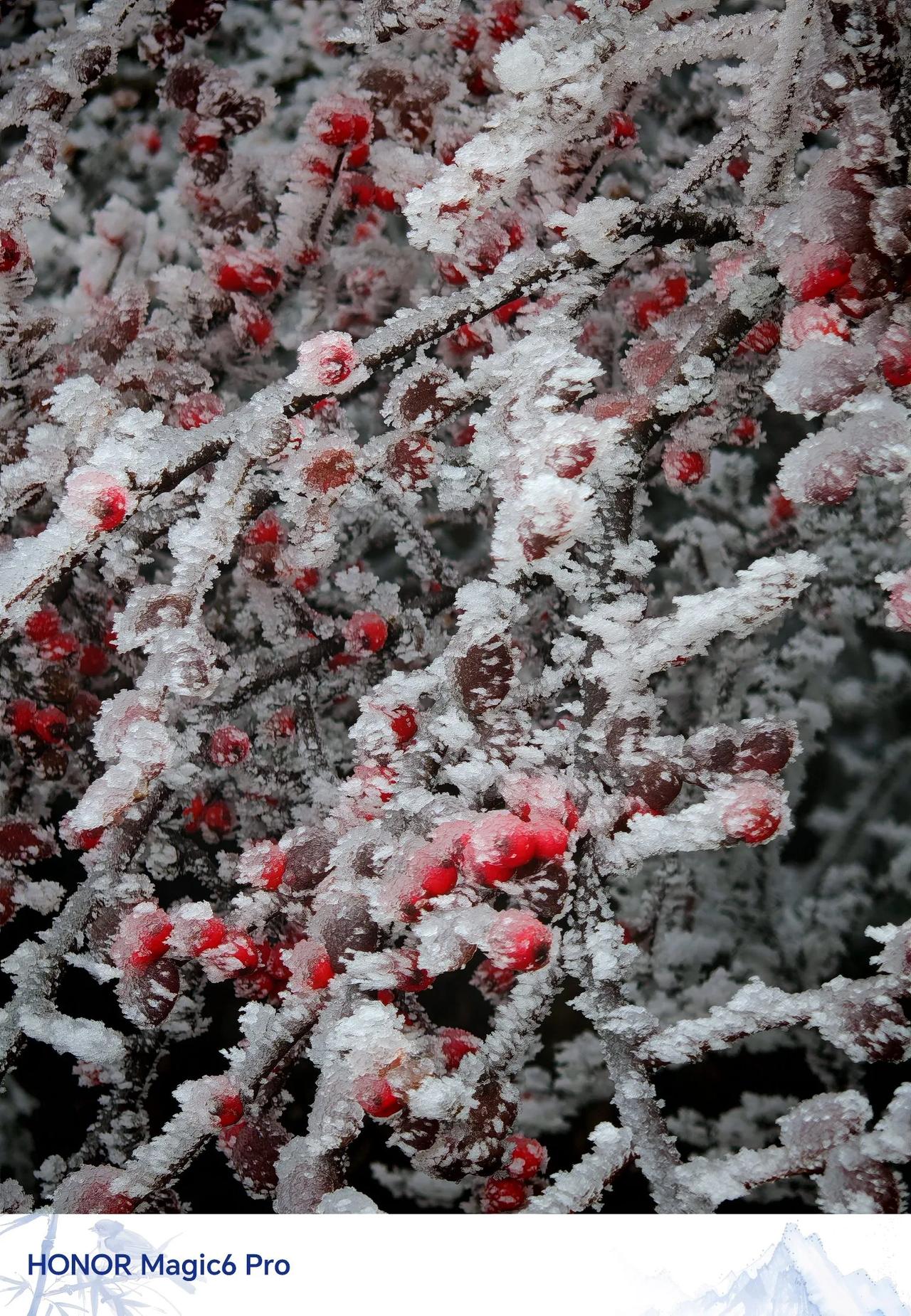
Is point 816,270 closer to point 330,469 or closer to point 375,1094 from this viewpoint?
point 330,469

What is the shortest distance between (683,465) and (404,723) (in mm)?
387

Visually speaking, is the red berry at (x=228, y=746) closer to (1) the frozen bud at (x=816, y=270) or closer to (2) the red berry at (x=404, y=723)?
(2) the red berry at (x=404, y=723)

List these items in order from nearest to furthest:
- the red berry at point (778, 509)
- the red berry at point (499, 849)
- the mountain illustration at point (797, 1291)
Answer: the red berry at point (499, 849) → the mountain illustration at point (797, 1291) → the red berry at point (778, 509)

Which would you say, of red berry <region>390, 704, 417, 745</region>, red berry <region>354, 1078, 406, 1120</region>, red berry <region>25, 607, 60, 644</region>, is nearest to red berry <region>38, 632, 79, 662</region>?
red berry <region>25, 607, 60, 644</region>

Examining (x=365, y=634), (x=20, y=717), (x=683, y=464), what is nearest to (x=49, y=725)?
(x=20, y=717)

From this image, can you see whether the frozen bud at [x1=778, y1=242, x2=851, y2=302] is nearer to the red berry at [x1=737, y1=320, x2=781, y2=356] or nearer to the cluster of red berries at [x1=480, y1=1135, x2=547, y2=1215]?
the red berry at [x1=737, y1=320, x2=781, y2=356]

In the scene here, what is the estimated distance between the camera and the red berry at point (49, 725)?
0.84 meters

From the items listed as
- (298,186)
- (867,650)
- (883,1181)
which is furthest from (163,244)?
(883,1181)

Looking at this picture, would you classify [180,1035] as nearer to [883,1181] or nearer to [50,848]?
[50,848]

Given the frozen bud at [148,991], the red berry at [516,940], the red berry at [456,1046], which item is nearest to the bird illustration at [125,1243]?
the frozen bud at [148,991]

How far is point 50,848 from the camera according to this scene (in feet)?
2.75

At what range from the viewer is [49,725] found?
0.84 meters

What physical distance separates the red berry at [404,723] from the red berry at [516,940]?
16cm

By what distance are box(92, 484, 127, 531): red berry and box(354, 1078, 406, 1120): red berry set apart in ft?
1.04
